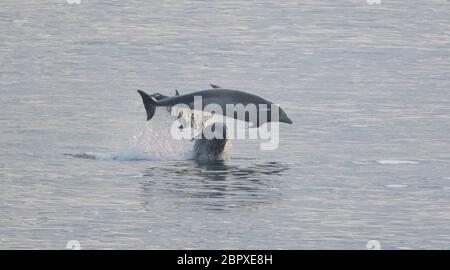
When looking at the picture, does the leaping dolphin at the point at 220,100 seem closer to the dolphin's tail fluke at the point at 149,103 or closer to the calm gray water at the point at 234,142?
the dolphin's tail fluke at the point at 149,103

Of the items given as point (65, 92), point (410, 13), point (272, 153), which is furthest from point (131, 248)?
point (410, 13)

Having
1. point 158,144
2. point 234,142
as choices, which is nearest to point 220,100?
point 158,144

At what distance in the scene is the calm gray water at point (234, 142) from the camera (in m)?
22.9

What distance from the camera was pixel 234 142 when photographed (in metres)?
31.2

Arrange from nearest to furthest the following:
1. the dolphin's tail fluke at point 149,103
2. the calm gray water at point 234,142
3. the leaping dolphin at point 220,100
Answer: the calm gray water at point 234,142, the leaping dolphin at point 220,100, the dolphin's tail fluke at point 149,103

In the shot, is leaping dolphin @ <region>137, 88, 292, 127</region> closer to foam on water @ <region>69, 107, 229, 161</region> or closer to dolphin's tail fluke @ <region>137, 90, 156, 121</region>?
dolphin's tail fluke @ <region>137, 90, 156, 121</region>

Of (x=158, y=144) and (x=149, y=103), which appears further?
(x=158, y=144)

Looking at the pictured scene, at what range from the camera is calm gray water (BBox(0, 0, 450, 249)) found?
22.9 m

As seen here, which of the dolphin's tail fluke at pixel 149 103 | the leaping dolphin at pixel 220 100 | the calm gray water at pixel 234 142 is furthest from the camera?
the dolphin's tail fluke at pixel 149 103

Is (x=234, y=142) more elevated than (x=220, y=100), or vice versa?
(x=220, y=100)

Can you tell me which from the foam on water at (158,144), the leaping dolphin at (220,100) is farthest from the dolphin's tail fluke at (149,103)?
the foam on water at (158,144)

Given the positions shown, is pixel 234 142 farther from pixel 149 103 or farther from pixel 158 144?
pixel 149 103

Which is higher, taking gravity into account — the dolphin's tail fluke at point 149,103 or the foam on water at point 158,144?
the dolphin's tail fluke at point 149,103
